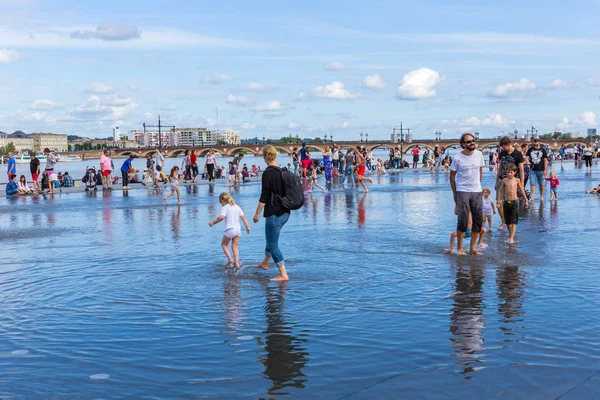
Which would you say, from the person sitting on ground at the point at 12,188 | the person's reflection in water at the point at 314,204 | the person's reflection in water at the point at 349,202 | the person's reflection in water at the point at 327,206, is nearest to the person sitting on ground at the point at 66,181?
the person sitting on ground at the point at 12,188

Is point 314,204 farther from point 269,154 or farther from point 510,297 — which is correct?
point 510,297

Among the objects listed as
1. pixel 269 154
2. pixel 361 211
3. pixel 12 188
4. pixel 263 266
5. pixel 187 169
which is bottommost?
pixel 263 266

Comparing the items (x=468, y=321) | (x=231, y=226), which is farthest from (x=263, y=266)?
(x=468, y=321)

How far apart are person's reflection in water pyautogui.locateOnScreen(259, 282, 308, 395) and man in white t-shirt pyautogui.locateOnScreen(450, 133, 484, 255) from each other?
4.13m

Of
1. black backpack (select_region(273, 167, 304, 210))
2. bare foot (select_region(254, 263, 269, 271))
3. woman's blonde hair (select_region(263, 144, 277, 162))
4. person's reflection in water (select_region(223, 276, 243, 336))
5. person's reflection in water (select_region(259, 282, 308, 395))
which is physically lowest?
person's reflection in water (select_region(259, 282, 308, 395))

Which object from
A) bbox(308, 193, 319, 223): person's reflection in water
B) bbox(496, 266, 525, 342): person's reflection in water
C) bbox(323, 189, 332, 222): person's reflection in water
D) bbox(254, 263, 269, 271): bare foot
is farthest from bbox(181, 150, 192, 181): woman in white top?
bbox(496, 266, 525, 342): person's reflection in water

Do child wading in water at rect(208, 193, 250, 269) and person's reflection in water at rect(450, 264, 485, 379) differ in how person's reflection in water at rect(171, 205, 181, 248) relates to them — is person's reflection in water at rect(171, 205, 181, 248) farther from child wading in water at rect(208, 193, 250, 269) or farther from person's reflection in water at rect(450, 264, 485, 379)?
person's reflection in water at rect(450, 264, 485, 379)

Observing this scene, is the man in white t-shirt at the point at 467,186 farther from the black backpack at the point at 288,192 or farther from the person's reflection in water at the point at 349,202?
the person's reflection in water at the point at 349,202

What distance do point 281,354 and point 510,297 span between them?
2953 mm

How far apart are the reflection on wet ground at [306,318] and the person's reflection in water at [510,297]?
0.02 m

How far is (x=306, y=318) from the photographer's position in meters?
6.89

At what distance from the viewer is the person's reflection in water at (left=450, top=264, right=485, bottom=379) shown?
5539mm

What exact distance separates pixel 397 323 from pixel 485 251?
180 inches

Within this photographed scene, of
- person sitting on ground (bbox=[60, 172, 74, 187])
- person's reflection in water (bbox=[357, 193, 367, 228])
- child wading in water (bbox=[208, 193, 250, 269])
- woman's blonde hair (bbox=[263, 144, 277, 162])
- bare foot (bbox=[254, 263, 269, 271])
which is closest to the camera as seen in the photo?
woman's blonde hair (bbox=[263, 144, 277, 162])
